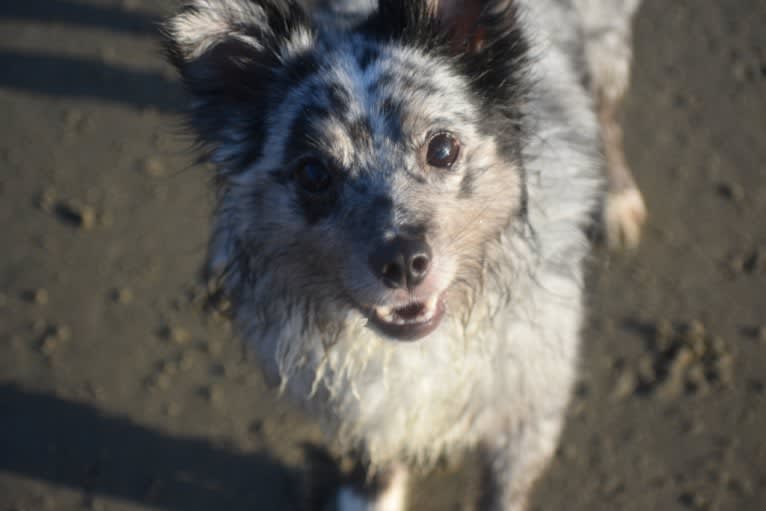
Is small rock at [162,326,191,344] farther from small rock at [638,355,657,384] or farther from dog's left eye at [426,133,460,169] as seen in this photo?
small rock at [638,355,657,384]

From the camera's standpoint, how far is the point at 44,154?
4566mm

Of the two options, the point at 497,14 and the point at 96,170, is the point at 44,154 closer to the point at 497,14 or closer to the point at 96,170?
the point at 96,170

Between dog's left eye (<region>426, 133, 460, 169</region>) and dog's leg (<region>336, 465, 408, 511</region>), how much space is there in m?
1.59

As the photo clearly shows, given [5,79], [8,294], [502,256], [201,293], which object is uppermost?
[502,256]

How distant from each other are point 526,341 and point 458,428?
47 cm

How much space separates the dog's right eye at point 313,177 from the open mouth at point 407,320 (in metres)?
0.43

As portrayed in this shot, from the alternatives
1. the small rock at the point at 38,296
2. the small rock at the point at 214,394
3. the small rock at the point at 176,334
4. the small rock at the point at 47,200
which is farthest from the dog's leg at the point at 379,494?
→ the small rock at the point at 47,200

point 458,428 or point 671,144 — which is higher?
point 671,144

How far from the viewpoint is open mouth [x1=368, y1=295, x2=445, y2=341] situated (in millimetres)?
2307

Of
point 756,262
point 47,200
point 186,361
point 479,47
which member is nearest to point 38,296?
point 47,200

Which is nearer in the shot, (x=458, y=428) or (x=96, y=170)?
(x=458, y=428)

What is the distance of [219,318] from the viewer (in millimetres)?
3836

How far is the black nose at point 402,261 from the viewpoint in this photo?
6.66 feet

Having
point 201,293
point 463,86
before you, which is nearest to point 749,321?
point 463,86
